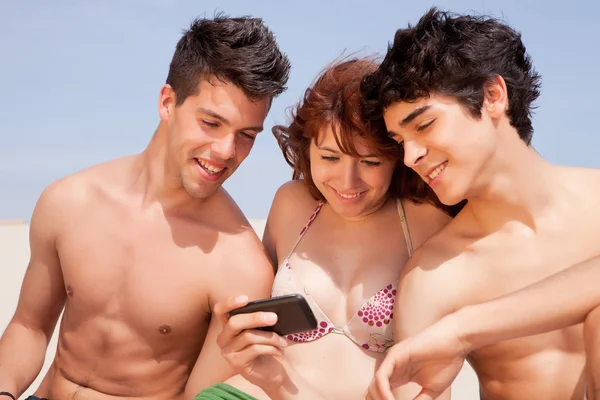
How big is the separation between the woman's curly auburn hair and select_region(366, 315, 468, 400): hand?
3.27ft

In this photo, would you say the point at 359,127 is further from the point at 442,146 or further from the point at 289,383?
the point at 289,383

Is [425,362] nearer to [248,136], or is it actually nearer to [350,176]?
[350,176]

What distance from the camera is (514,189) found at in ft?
11.3

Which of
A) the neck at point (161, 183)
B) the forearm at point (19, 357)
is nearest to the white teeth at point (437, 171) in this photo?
the neck at point (161, 183)

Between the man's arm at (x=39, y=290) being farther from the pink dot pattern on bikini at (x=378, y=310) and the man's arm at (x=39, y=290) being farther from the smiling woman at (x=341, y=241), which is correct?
the pink dot pattern on bikini at (x=378, y=310)

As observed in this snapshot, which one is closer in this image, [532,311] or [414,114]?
[532,311]

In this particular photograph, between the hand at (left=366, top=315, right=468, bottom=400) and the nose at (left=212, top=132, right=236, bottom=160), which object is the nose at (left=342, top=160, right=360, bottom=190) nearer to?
the nose at (left=212, top=132, right=236, bottom=160)

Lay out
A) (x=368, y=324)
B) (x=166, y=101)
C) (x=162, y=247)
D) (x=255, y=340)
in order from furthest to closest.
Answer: (x=166, y=101)
(x=162, y=247)
(x=368, y=324)
(x=255, y=340)

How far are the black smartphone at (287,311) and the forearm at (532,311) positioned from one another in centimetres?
61

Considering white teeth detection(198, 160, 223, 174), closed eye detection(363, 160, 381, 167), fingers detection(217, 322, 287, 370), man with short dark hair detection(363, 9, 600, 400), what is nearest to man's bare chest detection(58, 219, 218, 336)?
white teeth detection(198, 160, 223, 174)

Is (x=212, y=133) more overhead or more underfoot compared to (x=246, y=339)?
more overhead

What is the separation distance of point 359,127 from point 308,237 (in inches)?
27.4

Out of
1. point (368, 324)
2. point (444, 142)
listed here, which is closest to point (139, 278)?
point (368, 324)

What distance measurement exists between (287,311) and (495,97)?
1436mm
